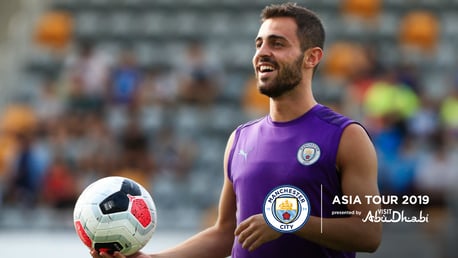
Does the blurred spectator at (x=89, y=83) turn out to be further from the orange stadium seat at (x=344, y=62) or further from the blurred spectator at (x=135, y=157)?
the orange stadium seat at (x=344, y=62)

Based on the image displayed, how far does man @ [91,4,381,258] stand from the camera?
416 centimetres

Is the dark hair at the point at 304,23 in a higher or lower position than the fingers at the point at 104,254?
higher

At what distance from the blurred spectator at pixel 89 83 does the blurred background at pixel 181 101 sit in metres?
0.02

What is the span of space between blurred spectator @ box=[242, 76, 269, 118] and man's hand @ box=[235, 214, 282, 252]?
862 centimetres

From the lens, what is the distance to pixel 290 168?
4348mm

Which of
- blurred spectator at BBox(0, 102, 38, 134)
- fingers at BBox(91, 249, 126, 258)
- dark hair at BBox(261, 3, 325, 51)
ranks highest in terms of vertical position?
blurred spectator at BBox(0, 102, 38, 134)

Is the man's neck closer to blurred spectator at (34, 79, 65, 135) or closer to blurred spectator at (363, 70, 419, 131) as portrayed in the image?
blurred spectator at (363, 70, 419, 131)

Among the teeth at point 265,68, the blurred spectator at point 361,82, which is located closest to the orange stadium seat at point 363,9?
the blurred spectator at point 361,82

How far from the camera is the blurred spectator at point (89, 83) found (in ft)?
44.4

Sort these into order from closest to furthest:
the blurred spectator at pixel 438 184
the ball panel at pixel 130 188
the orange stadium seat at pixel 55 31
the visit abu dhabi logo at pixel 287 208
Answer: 1. the visit abu dhabi logo at pixel 287 208
2. the ball panel at pixel 130 188
3. the blurred spectator at pixel 438 184
4. the orange stadium seat at pixel 55 31

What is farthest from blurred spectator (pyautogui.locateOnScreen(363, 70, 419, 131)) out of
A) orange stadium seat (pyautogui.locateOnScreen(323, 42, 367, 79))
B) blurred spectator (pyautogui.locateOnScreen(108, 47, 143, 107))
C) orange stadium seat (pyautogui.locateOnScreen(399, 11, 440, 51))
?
blurred spectator (pyautogui.locateOnScreen(108, 47, 143, 107))

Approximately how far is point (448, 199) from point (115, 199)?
5.47 meters

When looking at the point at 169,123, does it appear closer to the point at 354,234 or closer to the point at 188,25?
the point at 188,25

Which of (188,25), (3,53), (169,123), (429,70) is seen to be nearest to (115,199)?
(169,123)
